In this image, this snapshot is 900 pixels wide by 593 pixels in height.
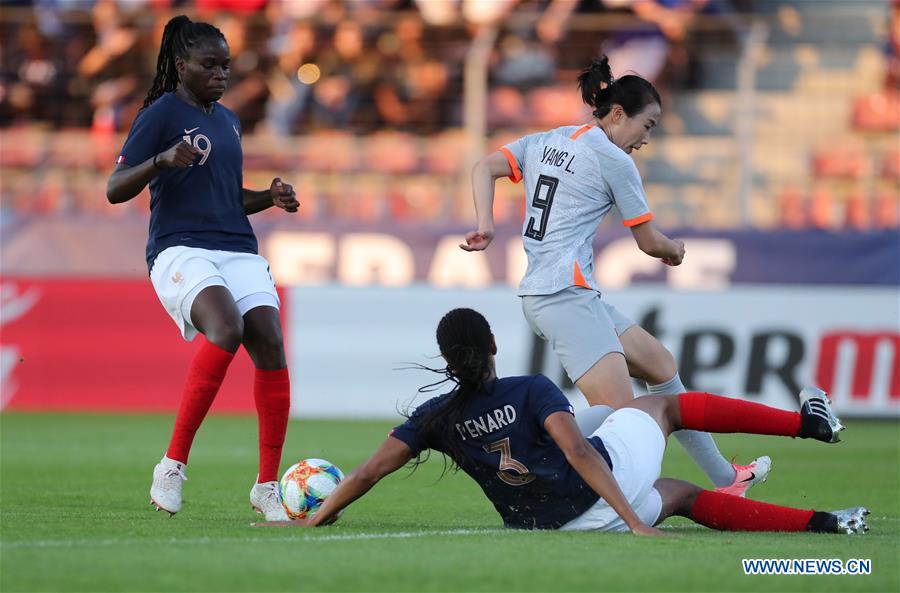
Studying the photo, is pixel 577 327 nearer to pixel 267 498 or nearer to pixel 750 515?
pixel 750 515

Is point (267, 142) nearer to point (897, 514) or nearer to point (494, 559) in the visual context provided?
point (897, 514)

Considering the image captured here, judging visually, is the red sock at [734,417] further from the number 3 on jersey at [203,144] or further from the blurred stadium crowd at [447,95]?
the blurred stadium crowd at [447,95]

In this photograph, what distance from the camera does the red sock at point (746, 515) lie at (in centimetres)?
637

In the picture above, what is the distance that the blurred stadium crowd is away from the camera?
16.9m

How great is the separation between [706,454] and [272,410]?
2089 millimetres

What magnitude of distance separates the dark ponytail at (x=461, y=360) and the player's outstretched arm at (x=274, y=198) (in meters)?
1.57

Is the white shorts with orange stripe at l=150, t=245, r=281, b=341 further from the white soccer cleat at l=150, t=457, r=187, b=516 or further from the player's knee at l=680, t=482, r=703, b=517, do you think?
the player's knee at l=680, t=482, r=703, b=517

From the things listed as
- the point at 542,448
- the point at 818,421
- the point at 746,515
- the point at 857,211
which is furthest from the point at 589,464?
the point at 857,211

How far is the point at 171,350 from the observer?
1493cm

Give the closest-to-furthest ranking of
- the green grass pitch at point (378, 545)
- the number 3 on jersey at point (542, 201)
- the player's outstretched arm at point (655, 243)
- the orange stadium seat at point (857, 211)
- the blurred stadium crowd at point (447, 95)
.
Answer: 1. the green grass pitch at point (378, 545)
2. the player's outstretched arm at point (655, 243)
3. the number 3 on jersey at point (542, 201)
4. the orange stadium seat at point (857, 211)
5. the blurred stadium crowd at point (447, 95)

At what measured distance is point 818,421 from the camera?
6.29 m

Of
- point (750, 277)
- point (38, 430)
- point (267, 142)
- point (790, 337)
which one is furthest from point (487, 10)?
point (38, 430)

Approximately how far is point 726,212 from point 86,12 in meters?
8.75

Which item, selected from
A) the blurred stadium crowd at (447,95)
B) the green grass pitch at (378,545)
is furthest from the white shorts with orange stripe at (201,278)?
the blurred stadium crowd at (447,95)
